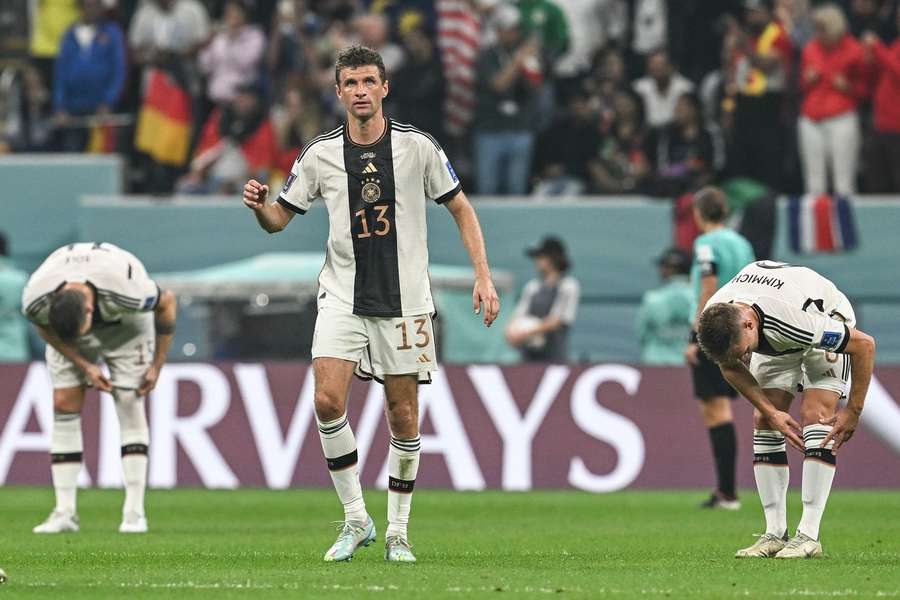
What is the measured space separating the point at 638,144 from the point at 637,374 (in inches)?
181

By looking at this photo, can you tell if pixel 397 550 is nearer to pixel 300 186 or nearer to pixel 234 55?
pixel 300 186

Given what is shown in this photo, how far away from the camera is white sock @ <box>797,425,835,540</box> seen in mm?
9812

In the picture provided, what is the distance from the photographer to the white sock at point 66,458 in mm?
12602

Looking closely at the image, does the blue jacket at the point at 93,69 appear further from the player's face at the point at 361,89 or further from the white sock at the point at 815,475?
the white sock at the point at 815,475

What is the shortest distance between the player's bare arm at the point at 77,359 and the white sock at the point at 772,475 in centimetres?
433

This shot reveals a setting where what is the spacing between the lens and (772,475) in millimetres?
10039

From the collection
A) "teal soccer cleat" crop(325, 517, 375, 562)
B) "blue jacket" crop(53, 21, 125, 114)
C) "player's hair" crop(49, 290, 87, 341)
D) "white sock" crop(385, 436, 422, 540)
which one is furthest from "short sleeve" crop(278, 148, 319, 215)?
"blue jacket" crop(53, 21, 125, 114)

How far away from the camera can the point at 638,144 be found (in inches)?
839

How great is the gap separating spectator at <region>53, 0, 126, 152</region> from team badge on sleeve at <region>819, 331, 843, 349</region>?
46.1 ft

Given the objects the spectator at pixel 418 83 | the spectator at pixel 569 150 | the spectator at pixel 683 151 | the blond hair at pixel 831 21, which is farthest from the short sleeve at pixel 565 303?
the blond hair at pixel 831 21

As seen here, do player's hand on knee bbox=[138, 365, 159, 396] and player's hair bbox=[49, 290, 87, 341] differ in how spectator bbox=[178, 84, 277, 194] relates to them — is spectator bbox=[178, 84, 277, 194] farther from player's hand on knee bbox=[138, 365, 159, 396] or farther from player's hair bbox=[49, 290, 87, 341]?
player's hair bbox=[49, 290, 87, 341]

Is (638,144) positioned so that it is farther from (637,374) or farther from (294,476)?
(294,476)

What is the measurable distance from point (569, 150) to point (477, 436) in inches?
210

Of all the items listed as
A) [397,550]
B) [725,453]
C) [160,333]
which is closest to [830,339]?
[397,550]
